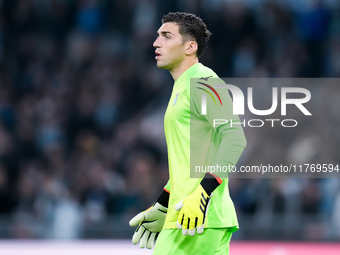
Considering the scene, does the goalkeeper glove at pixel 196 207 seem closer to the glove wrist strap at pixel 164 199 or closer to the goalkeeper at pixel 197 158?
the goalkeeper at pixel 197 158

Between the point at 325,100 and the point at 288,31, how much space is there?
204cm

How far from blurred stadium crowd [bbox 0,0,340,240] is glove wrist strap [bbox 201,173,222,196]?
4.84 meters

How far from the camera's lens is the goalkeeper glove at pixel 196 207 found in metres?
3.78

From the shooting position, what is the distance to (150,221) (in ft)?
15.0

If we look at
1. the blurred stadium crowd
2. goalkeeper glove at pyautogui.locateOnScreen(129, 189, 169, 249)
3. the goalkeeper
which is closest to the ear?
the goalkeeper

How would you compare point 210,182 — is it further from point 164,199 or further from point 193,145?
point 164,199

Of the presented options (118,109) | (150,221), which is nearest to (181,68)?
(150,221)

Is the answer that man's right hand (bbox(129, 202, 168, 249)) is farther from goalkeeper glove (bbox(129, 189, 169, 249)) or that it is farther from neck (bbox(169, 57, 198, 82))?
neck (bbox(169, 57, 198, 82))

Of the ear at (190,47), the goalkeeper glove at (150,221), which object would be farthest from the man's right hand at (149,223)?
the ear at (190,47)

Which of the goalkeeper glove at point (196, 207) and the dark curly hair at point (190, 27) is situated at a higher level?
the dark curly hair at point (190, 27)

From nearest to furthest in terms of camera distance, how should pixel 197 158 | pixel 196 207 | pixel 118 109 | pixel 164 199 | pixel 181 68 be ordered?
pixel 196 207 < pixel 197 158 < pixel 181 68 < pixel 164 199 < pixel 118 109

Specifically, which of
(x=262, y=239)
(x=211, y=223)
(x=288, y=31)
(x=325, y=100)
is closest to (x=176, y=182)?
(x=211, y=223)

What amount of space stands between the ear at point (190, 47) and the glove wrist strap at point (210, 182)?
0.85 m

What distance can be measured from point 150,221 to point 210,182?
0.85 metres
